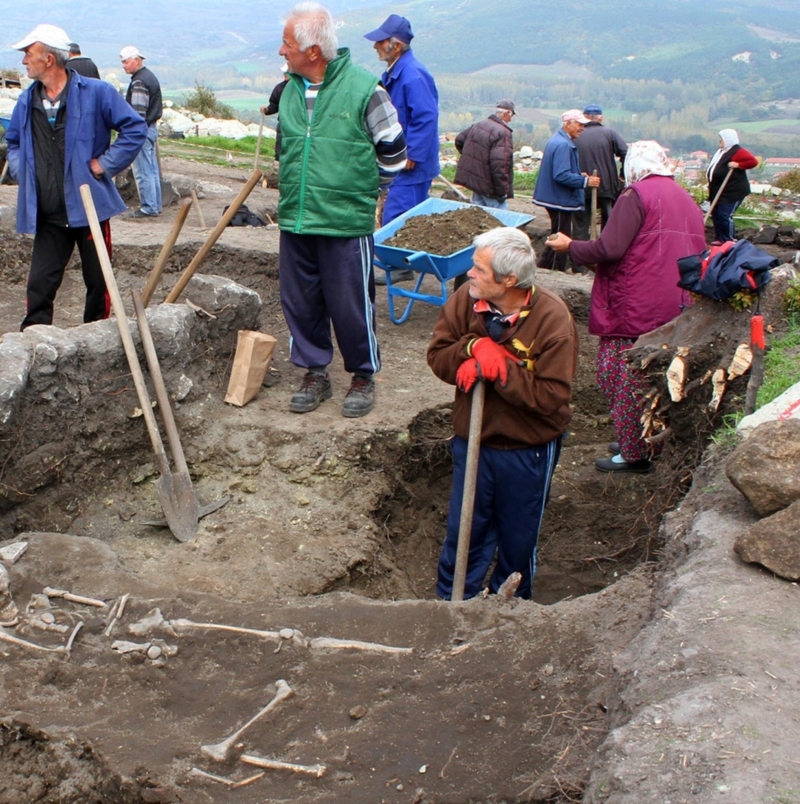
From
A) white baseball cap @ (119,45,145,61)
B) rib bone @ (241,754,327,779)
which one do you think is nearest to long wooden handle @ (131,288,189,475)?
rib bone @ (241,754,327,779)

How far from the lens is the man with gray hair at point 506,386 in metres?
3.84

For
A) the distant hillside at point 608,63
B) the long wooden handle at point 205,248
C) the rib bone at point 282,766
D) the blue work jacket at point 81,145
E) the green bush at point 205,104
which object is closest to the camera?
the rib bone at point 282,766

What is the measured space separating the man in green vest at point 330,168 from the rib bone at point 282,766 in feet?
10.0

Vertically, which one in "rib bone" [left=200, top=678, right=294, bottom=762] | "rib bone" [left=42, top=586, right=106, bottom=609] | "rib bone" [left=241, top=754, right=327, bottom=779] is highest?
"rib bone" [left=241, top=754, right=327, bottom=779]

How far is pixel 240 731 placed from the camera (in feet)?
9.68

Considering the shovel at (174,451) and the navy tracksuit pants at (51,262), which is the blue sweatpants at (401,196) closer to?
the navy tracksuit pants at (51,262)

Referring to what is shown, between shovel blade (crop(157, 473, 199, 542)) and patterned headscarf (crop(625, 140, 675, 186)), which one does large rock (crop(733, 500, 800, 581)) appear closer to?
patterned headscarf (crop(625, 140, 675, 186))

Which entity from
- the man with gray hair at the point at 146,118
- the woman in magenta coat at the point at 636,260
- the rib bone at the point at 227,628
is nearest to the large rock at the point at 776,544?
the rib bone at the point at 227,628

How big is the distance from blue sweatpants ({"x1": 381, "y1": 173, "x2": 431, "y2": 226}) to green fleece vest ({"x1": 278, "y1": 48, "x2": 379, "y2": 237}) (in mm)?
2730

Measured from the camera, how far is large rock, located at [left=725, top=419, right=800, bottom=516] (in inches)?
120

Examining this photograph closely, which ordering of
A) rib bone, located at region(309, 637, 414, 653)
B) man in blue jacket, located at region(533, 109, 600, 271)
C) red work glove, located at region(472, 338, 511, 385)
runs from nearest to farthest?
rib bone, located at region(309, 637, 414, 653) < red work glove, located at region(472, 338, 511, 385) < man in blue jacket, located at region(533, 109, 600, 271)

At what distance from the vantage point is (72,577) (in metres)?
→ 3.93

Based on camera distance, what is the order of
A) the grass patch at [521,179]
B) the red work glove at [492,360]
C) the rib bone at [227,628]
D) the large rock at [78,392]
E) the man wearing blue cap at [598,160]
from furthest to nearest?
the grass patch at [521,179] < the man wearing blue cap at [598,160] < the large rock at [78,392] < the red work glove at [492,360] < the rib bone at [227,628]

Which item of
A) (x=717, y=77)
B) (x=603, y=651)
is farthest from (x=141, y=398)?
(x=717, y=77)
